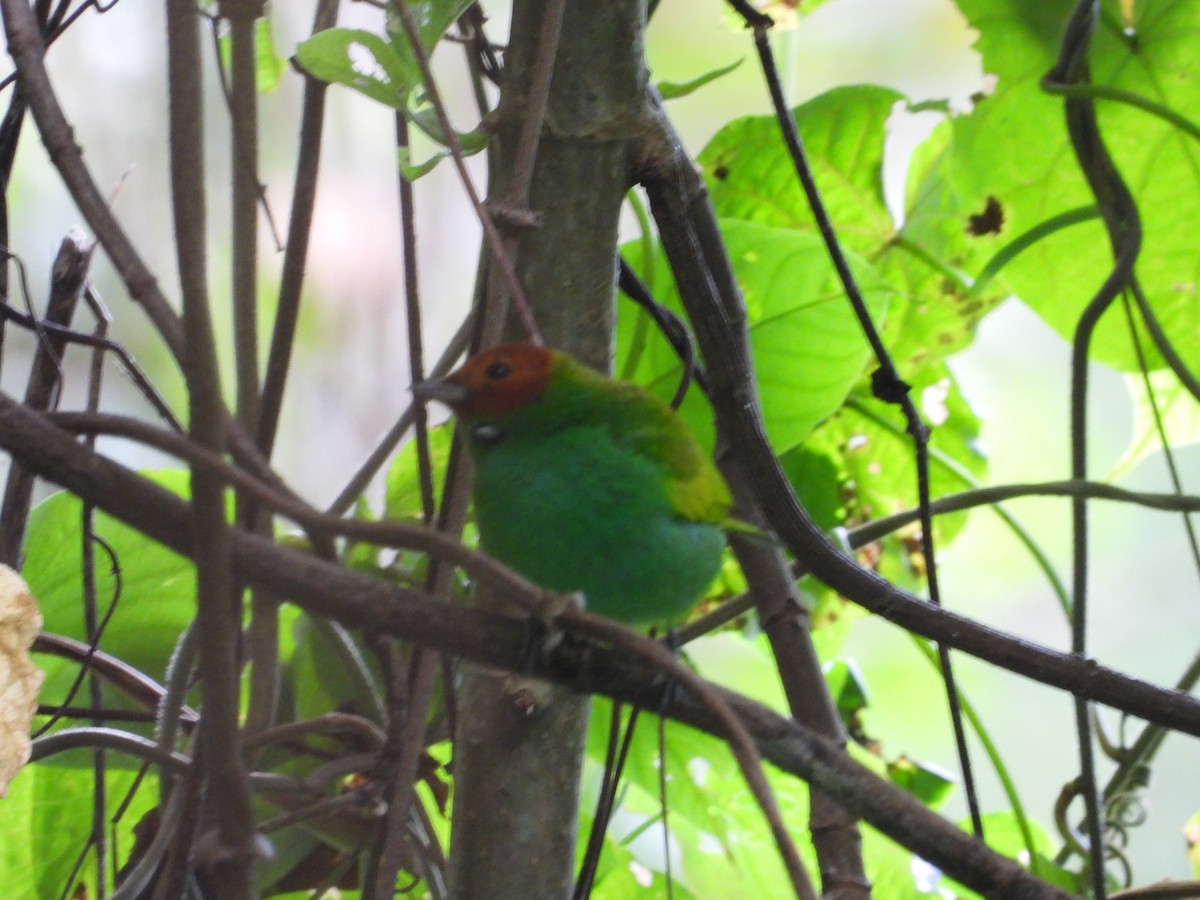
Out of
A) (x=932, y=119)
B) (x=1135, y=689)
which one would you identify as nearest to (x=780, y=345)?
(x=1135, y=689)

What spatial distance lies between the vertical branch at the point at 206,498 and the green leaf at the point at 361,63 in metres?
0.30

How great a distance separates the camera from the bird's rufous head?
0.92 metres

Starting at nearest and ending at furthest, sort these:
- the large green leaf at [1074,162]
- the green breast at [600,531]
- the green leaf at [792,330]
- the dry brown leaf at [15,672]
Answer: the dry brown leaf at [15,672], the green breast at [600,531], the green leaf at [792,330], the large green leaf at [1074,162]

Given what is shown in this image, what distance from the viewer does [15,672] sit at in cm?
69

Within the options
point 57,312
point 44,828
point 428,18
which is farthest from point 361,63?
point 44,828

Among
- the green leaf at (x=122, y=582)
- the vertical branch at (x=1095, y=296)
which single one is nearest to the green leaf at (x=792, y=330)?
the vertical branch at (x=1095, y=296)

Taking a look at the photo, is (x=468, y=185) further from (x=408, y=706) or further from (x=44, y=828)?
(x=44, y=828)

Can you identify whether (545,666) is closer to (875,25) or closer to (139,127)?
(139,127)

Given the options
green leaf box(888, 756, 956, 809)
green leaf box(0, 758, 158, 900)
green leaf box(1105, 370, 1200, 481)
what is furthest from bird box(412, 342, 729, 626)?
green leaf box(1105, 370, 1200, 481)

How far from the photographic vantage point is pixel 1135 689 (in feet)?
2.71

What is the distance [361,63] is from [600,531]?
415 mm

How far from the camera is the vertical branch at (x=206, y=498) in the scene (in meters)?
0.51

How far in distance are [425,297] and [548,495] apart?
1.08 m

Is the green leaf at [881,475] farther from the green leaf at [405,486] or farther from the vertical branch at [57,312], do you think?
the vertical branch at [57,312]
